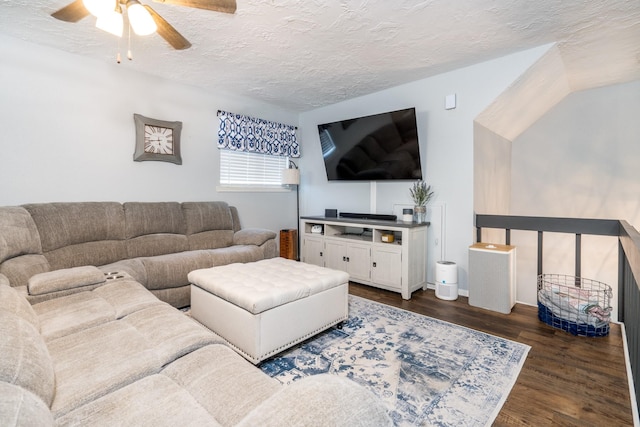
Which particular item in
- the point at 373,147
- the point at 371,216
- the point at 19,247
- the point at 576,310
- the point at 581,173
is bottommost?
the point at 576,310

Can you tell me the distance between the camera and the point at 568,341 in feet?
7.23

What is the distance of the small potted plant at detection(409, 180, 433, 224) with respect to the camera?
3.41 metres

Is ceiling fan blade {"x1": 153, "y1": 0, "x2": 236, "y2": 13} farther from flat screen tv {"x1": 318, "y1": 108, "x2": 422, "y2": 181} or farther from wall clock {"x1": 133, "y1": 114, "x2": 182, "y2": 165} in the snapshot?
flat screen tv {"x1": 318, "y1": 108, "x2": 422, "y2": 181}

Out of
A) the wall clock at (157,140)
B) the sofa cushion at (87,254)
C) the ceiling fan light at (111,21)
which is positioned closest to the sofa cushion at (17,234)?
the sofa cushion at (87,254)

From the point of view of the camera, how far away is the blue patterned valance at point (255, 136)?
3.88 m

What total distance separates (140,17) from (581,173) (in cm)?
515

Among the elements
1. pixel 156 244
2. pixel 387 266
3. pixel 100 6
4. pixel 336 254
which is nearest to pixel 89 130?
pixel 156 244

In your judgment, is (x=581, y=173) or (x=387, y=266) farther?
(x=581, y=173)

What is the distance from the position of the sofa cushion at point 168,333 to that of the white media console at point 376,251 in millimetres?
2187

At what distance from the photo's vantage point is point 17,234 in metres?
2.21

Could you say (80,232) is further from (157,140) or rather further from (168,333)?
(168,333)

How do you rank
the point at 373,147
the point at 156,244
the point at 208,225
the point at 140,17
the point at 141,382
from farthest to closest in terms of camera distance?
1. the point at 373,147
2. the point at 208,225
3. the point at 156,244
4. the point at 140,17
5. the point at 141,382

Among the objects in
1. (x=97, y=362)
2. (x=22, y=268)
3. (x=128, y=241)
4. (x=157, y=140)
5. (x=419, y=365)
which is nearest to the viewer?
(x=97, y=362)

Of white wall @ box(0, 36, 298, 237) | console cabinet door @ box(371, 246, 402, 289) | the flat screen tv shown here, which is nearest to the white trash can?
console cabinet door @ box(371, 246, 402, 289)
